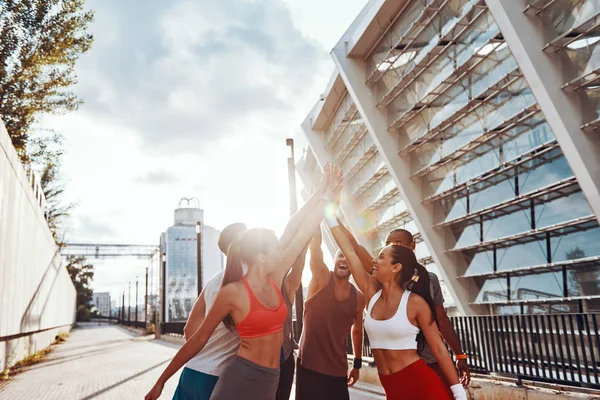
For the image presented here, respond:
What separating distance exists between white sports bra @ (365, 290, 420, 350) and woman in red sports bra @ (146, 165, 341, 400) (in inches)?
23.8

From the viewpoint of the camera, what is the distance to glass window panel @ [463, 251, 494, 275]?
854 inches

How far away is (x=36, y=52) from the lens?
20.2 metres

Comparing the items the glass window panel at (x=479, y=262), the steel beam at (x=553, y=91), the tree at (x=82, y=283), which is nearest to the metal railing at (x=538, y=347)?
the steel beam at (x=553, y=91)

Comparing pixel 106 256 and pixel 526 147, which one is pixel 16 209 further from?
pixel 106 256

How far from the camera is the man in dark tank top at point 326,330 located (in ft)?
13.3

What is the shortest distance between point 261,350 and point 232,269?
0.45 meters

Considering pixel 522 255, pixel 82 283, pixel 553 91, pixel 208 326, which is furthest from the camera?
pixel 82 283

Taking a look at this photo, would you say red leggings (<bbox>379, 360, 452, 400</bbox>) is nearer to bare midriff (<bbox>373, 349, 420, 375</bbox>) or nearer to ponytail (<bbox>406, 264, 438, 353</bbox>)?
bare midriff (<bbox>373, 349, 420, 375</bbox>)

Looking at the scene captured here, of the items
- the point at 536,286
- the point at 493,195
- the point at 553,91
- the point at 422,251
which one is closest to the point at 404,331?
the point at 553,91

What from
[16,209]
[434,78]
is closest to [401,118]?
[434,78]

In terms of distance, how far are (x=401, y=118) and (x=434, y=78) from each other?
100 inches

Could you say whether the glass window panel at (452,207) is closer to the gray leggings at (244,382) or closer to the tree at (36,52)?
the tree at (36,52)

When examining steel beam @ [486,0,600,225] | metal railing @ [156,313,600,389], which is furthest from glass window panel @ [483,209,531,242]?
metal railing @ [156,313,600,389]

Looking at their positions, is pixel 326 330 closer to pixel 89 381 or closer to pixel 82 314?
pixel 89 381
